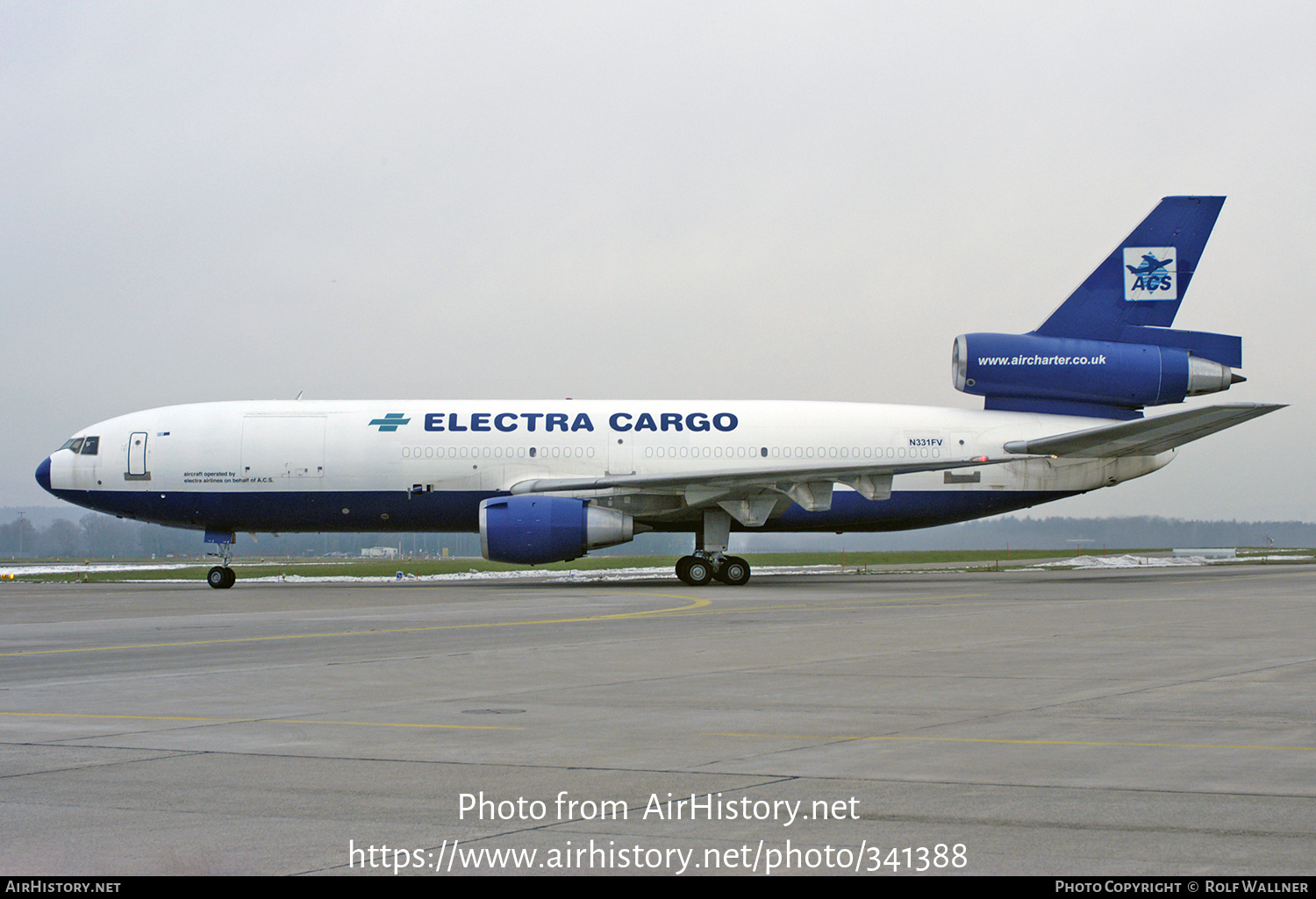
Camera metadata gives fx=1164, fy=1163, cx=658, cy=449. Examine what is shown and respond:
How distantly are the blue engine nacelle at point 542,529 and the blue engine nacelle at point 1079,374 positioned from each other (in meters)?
10.9

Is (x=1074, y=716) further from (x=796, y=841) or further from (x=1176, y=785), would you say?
(x=796, y=841)

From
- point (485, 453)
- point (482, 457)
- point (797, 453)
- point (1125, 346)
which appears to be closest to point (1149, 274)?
point (1125, 346)

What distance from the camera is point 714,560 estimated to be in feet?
94.8

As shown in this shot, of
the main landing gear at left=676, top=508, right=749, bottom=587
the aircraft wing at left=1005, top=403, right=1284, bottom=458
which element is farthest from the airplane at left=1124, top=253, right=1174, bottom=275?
the main landing gear at left=676, top=508, right=749, bottom=587

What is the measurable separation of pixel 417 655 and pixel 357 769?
6.33m

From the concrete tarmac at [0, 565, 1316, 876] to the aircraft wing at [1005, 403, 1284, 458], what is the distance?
41.2 ft

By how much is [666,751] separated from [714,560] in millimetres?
22182

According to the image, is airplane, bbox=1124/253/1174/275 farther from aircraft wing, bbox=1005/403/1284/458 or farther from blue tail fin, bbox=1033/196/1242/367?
aircraft wing, bbox=1005/403/1284/458

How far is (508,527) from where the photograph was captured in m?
26.7

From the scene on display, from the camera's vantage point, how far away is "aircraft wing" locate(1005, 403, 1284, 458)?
2678 centimetres

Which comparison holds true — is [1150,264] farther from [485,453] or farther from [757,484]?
[485,453]

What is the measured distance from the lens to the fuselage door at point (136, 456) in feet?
95.6

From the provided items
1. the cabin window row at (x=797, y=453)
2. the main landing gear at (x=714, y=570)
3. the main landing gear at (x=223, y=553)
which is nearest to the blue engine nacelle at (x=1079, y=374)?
the cabin window row at (x=797, y=453)

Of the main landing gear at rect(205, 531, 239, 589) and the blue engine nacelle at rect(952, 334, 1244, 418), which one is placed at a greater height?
the blue engine nacelle at rect(952, 334, 1244, 418)
